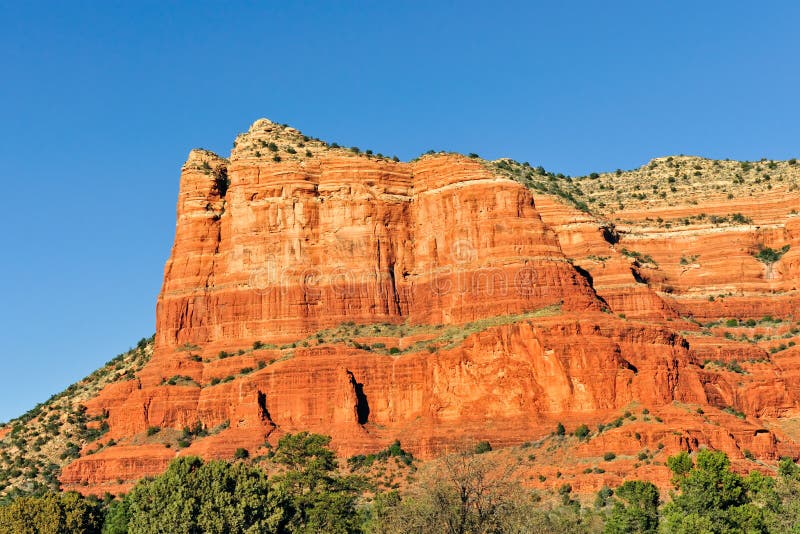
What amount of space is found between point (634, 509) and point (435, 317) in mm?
46016

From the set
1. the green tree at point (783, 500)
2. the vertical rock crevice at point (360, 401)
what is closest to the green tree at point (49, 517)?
the vertical rock crevice at point (360, 401)

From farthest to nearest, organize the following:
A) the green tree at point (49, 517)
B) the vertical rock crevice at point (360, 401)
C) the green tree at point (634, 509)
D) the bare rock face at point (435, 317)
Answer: the vertical rock crevice at point (360, 401)
the bare rock face at point (435, 317)
the green tree at point (49, 517)
the green tree at point (634, 509)

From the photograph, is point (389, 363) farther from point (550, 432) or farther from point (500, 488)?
point (500, 488)

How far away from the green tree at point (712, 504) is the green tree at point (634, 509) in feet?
4.08

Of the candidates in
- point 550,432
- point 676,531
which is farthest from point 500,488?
point 550,432

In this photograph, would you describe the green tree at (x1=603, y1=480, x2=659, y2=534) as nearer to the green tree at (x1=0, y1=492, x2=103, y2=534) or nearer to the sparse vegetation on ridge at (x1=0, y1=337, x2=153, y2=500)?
the green tree at (x1=0, y1=492, x2=103, y2=534)

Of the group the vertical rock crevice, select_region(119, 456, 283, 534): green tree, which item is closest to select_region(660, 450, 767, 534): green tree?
select_region(119, 456, 283, 534): green tree

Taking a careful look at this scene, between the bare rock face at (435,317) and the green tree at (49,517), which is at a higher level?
the bare rock face at (435,317)

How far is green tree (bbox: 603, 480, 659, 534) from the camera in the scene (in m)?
109

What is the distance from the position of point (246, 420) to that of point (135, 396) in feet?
44.5

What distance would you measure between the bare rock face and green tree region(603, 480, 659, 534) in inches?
391

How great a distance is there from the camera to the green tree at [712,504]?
10281cm

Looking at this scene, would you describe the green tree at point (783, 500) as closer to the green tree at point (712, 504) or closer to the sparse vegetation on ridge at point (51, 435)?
the green tree at point (712, 504)

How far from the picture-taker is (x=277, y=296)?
15750 centimetres
